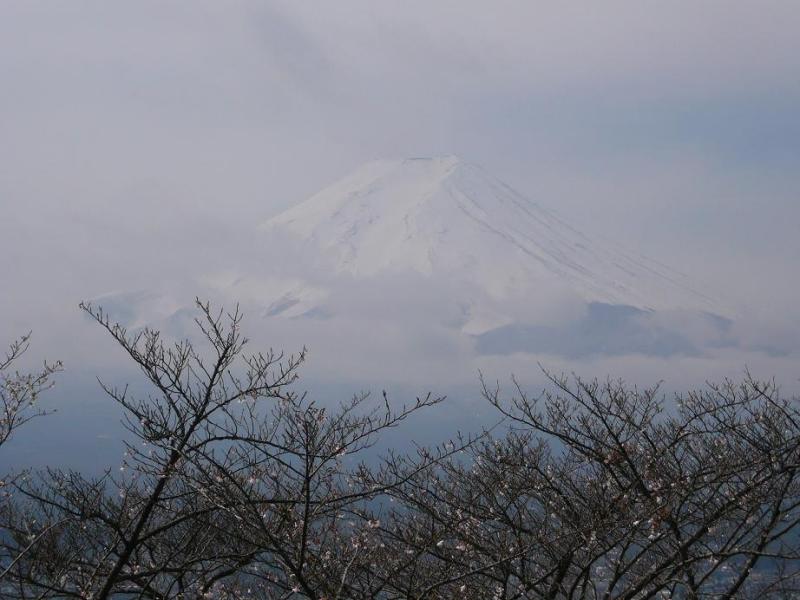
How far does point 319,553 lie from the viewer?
6.45 metres

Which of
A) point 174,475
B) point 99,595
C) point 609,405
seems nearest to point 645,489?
point 609,405

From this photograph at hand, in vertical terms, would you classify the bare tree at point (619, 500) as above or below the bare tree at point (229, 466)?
above

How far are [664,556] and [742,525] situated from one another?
794 millimetres

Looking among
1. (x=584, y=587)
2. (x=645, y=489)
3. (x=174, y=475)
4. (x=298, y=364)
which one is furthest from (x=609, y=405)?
(x=174, y=475)

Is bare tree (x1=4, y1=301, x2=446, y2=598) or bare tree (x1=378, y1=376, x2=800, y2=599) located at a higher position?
bare tree (x1=378, y1=376, x2=800, y2=599)

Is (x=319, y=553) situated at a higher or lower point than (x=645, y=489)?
lower

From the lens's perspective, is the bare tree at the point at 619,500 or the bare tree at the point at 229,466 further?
the bare tree at the point at 619,500

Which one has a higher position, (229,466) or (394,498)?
(394,498)

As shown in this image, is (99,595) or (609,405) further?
(609,405)

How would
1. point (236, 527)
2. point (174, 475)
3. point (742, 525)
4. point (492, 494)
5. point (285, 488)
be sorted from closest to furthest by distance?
point (174, 475) → point (285, 488) → point (236, 527) → point (742, 525) → point (492, 494)

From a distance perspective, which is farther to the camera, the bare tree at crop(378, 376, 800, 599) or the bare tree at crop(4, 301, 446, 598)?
the bare tree at crop(378, 376, 800, 599)

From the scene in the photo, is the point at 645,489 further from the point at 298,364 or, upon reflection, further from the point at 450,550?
the point at 298,364

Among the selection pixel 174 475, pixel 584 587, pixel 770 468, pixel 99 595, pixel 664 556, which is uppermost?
pixel 770 468

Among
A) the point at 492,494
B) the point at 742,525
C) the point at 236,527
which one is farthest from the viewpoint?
the point at 492,494
